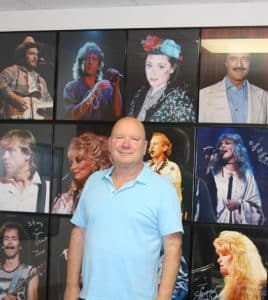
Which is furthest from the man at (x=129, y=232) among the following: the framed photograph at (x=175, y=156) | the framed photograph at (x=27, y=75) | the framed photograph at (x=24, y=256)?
the framed photograph at (x=27, y=75)

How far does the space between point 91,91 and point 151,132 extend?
1.63 feet

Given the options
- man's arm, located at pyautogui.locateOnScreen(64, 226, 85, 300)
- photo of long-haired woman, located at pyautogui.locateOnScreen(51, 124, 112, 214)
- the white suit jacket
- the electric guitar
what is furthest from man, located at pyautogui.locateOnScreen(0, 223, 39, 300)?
the white suit jacket

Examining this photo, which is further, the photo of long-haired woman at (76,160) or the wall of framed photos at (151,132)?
the photo of long-haired woman at (76,160)

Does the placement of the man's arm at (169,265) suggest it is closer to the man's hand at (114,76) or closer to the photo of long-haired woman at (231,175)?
the photo of long-haired woman at (231,175)

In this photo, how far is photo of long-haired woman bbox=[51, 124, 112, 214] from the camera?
2939mm

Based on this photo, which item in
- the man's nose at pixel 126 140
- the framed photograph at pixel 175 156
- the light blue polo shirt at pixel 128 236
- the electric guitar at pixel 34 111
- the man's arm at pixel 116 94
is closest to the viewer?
the light blue polo shirt at pixel 128 236

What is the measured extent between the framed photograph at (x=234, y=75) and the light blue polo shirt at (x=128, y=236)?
94cm

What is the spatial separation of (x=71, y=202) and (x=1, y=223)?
54cm

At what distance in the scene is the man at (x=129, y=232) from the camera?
1993 mm

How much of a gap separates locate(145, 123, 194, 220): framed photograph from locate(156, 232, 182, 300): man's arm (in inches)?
30.3

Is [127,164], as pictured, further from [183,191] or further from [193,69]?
[193,69]

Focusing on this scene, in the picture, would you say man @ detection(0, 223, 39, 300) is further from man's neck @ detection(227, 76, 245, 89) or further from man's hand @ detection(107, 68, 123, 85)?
man's neck @ detection(227, 76, 245, 89)

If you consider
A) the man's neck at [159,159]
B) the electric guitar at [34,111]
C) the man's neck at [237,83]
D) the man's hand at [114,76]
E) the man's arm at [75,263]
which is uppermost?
the man's hand at [114,76]

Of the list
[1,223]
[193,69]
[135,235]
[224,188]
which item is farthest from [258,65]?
[1,223]
